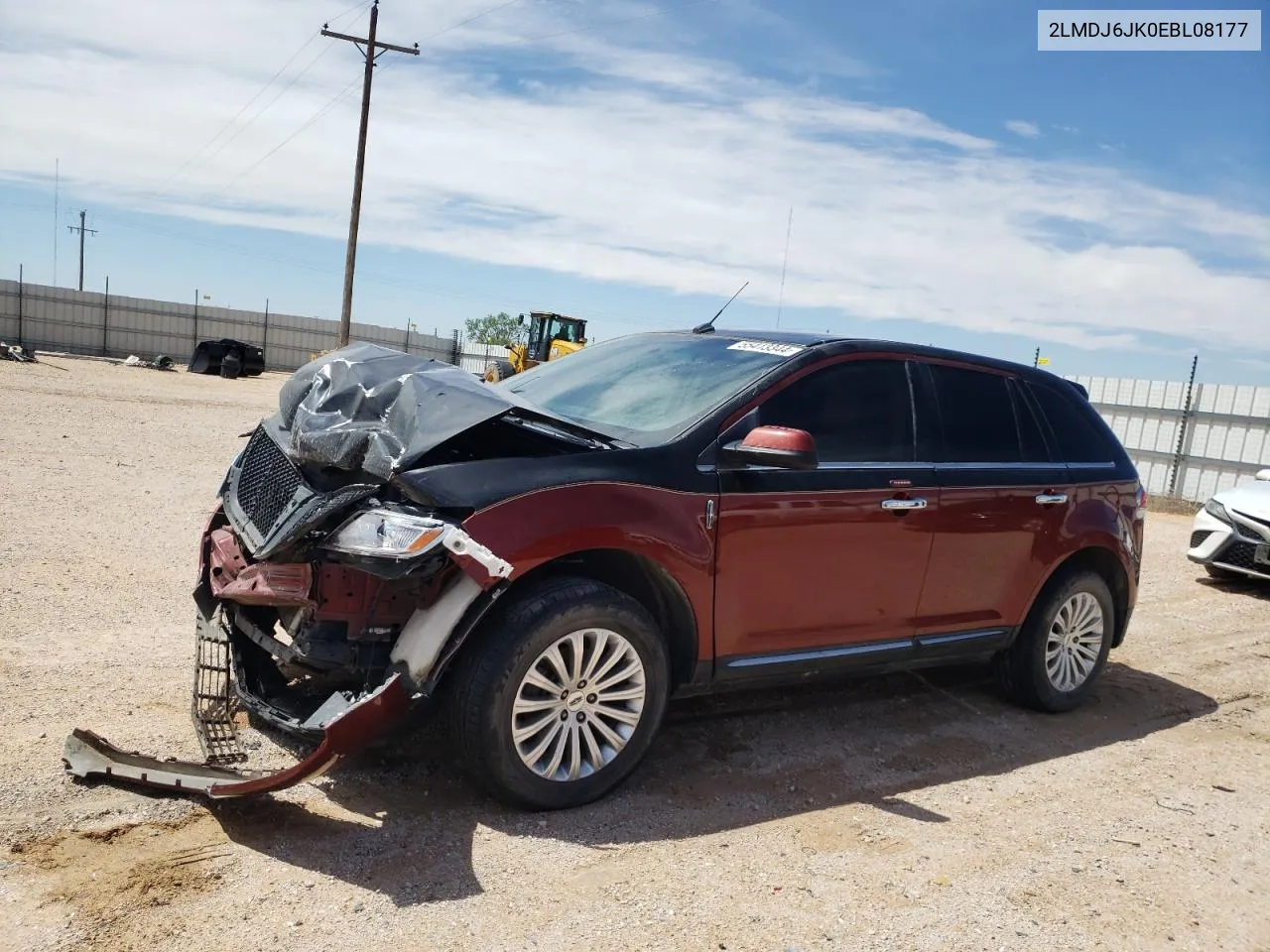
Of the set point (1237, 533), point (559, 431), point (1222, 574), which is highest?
Answer: point (559, 431)

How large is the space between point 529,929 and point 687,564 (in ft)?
4.90

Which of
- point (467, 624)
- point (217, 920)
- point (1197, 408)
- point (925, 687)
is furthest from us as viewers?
point (1197, 408)

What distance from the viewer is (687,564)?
4.06 m

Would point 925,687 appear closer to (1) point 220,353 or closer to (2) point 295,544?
(2) point 295,544

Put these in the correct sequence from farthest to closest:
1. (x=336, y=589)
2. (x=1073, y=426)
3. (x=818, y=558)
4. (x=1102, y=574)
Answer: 1. (x=1102, y=574)
2. (x=1073, y=426)
3. (x=818, y=558)
4. (x=336, y=589)

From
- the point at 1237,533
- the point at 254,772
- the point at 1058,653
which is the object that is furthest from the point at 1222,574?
the point at 254,772

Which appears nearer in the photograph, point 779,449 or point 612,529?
point 612,529

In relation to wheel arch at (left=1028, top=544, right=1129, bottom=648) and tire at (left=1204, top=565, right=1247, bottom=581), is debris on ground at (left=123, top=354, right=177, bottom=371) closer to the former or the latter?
tire at (left=1204, top=565, right=1247, bottom=581)

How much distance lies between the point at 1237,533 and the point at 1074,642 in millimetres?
5406

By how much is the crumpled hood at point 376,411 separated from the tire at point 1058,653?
3291 mm

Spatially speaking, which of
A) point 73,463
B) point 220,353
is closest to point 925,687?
point 73,463

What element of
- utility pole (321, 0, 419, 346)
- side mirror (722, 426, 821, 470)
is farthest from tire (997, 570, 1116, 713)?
utility pole (321, 0, 419, 346)

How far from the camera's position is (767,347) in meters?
4.75

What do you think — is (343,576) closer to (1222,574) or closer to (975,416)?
(975,416)
